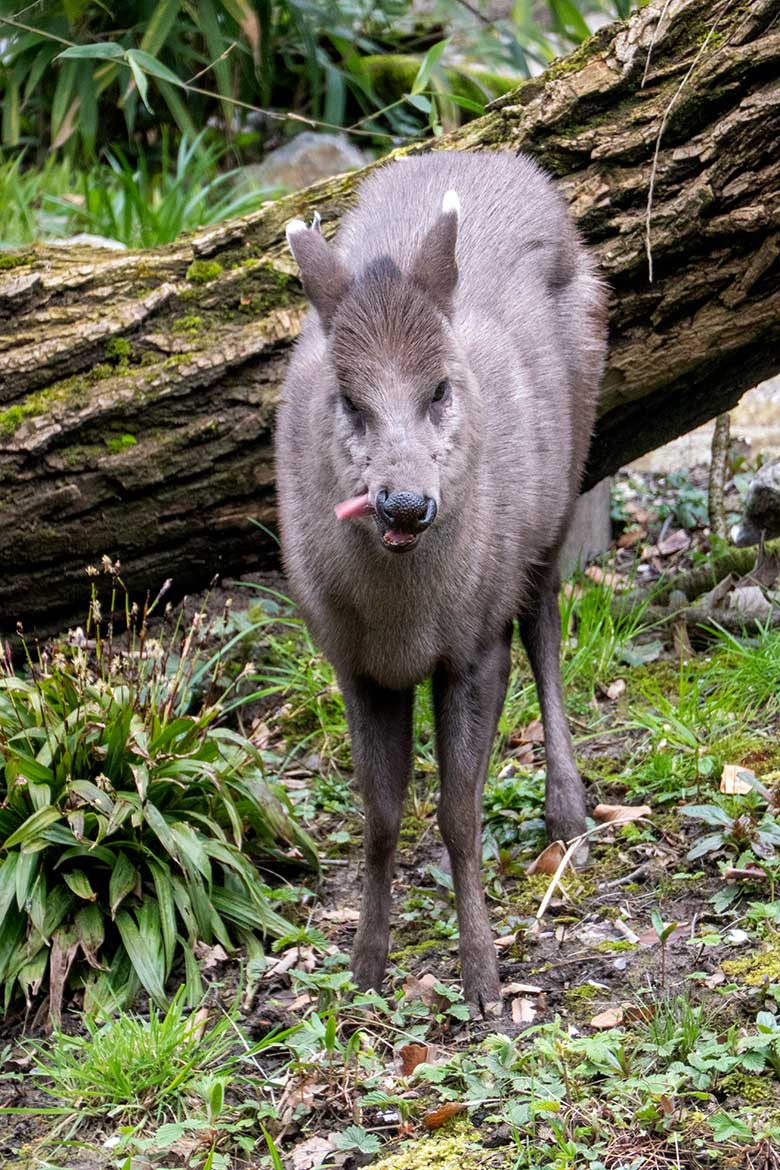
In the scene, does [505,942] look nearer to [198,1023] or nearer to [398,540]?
[198,1023]

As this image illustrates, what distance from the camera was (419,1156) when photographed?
344cm

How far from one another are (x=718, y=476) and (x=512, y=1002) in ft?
11.7

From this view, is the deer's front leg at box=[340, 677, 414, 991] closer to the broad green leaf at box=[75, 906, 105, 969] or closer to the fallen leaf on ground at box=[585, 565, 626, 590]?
the broad green leaf at box=[75, 906, 105, 969]

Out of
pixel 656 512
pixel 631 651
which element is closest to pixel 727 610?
pixel 631 651

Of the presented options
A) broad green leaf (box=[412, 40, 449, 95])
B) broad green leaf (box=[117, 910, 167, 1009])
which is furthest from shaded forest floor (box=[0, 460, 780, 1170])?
broad green leaf (box=[412, 40, 449, 95])

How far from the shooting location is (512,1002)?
13.5 ft

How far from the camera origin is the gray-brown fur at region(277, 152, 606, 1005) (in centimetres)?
385

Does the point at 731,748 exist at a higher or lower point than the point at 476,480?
lower

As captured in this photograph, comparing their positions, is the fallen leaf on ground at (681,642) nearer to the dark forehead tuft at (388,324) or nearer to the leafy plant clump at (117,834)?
the leafy plant clump at (117,834)

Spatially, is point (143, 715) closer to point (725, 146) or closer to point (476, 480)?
point (476, 480)

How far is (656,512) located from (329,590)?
4195 mm

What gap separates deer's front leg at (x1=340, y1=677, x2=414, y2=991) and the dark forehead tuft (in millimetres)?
1026

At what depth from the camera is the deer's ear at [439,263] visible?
13.0ft

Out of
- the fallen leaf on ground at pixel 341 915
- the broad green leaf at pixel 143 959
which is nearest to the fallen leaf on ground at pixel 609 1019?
the fallen leaf on ground at pixel 341 915
